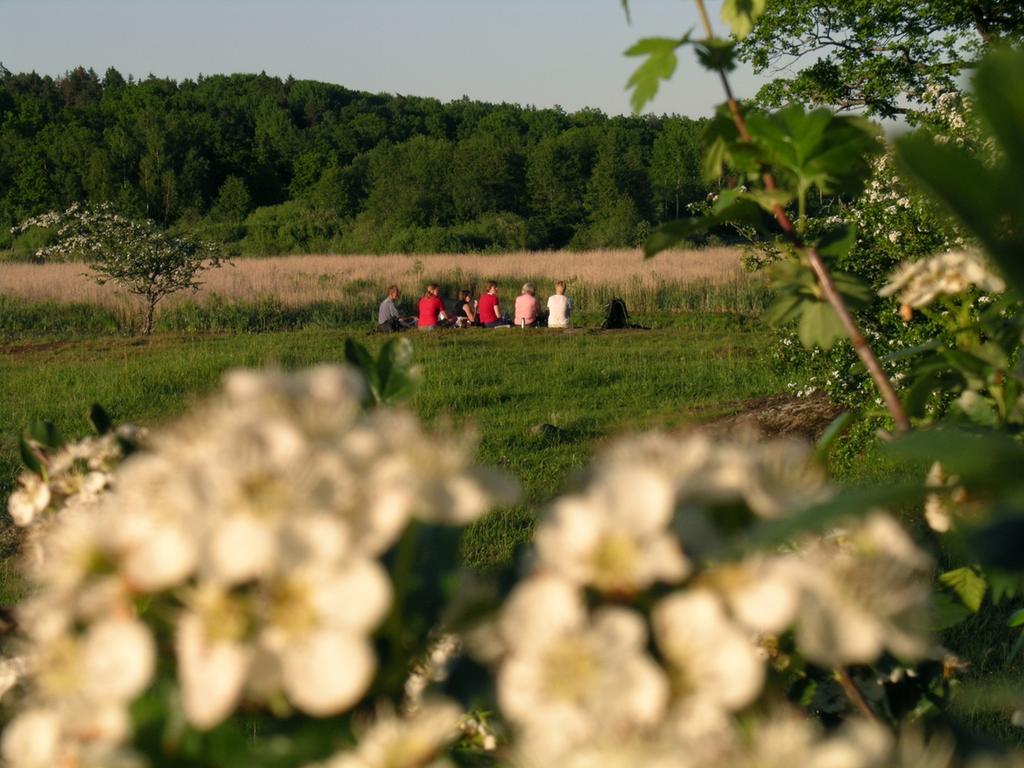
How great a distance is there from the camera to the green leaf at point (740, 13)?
1.21 m

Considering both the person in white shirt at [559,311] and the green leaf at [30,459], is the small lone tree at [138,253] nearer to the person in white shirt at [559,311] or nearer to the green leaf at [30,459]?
the person in white shirt at [559,311]

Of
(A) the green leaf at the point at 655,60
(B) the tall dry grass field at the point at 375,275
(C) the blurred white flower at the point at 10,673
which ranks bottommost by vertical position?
(B) the tall dry grass field at the point at 375,275

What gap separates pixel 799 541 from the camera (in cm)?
75

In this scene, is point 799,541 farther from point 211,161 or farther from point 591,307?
point 211,161

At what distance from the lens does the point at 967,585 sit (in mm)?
1244

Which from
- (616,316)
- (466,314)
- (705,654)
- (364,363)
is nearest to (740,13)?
(364,363)

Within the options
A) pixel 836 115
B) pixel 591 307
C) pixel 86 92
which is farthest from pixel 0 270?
pixel 86 92

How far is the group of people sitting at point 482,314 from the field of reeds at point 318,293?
230 centimetres

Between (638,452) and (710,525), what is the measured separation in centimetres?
6

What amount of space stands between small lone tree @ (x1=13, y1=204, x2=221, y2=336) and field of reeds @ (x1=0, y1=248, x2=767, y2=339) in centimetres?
58

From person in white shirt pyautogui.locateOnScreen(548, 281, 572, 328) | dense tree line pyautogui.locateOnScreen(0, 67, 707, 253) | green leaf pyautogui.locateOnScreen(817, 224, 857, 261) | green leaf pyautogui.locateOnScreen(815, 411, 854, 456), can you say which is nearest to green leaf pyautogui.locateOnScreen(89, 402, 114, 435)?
green leaf pyautogui.locateOnScreen(815, 411, 854, 456)

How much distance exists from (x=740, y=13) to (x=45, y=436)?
87 centimetres

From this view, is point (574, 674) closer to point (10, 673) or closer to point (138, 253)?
point (10, 673)

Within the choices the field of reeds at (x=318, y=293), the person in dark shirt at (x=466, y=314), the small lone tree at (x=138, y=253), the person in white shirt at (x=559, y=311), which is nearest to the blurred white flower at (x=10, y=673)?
the person in white shirt at (x=559, y=311)
